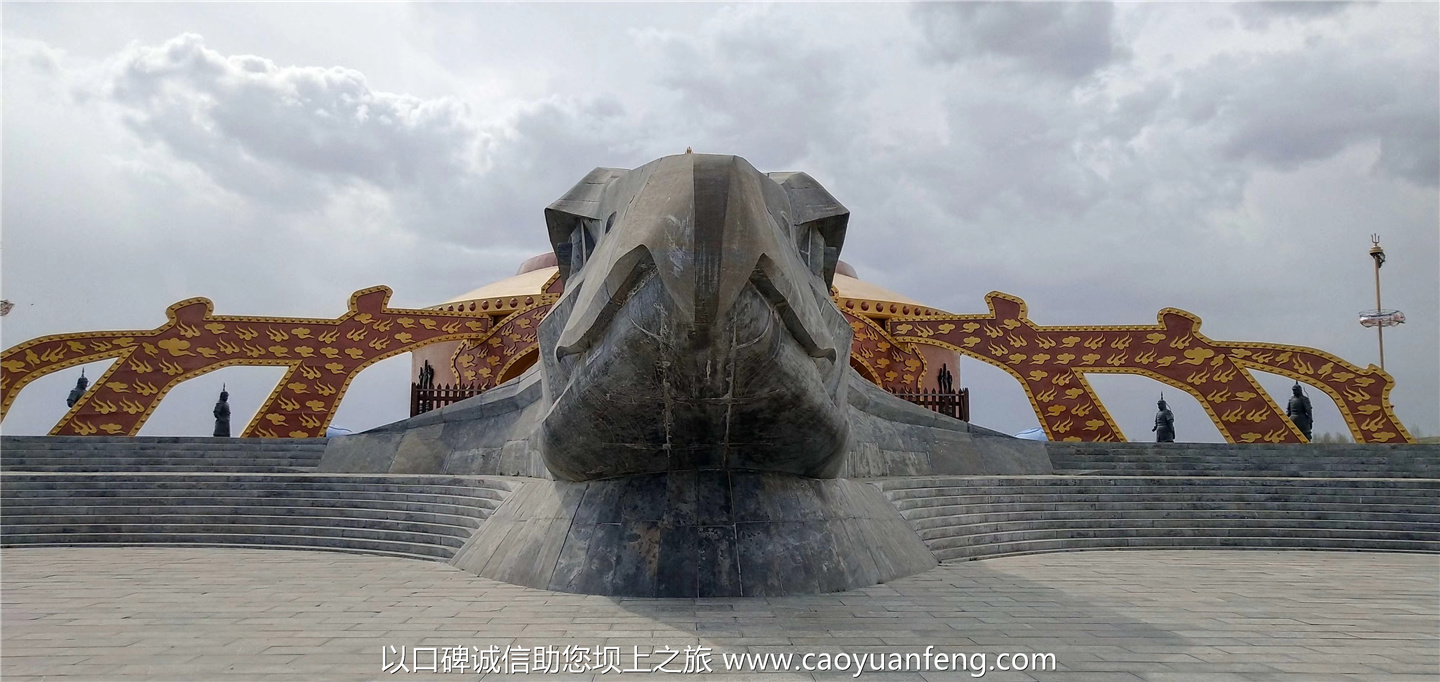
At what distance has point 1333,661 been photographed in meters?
3.70

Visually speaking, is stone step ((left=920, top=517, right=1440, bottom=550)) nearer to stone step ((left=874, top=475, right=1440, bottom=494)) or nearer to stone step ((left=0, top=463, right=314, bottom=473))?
stone step ((left=874, top=475, right=1440, bottom=494))

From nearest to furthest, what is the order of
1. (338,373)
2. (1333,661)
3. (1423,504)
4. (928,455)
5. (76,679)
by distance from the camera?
(76,679), (1333,661), (1423,504), (928,455), (338,373)

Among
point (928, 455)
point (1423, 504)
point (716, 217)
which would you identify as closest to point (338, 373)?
point (928, 455)

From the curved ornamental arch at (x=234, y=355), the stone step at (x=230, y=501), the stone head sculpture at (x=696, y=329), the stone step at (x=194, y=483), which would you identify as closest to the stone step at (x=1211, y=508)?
the stone head sculpture at (x=696, y=329)

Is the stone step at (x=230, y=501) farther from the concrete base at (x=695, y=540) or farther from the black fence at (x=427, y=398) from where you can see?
the black fence at (x=427, y=398)

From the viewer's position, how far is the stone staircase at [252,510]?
27.5ft

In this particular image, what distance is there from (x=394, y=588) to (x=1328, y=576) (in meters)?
7.59

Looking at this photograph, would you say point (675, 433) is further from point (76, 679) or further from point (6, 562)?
point (6, 562)

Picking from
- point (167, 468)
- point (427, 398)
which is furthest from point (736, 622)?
point (427, 398)

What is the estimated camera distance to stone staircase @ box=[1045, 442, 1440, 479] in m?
13.0

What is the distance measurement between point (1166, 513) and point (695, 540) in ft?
24.5

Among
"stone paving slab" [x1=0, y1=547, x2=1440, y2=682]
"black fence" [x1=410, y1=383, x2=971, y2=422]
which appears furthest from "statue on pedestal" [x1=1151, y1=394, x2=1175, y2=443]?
"stone paving slab" [x1=0, y1=547, x2=1440, y2=682]

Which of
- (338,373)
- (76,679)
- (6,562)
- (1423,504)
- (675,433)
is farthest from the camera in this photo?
(338,373)

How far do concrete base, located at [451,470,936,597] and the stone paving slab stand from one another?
0.19m
